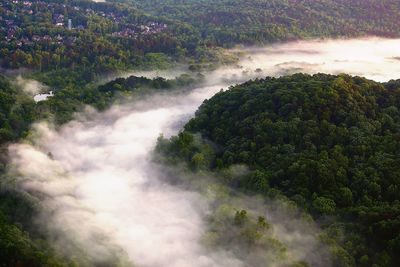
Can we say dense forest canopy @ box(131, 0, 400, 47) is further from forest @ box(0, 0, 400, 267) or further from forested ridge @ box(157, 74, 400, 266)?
forested ridge @ box(157, 74, 400, 266)

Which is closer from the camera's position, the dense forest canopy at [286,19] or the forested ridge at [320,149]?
the forested ridge at [320,149]

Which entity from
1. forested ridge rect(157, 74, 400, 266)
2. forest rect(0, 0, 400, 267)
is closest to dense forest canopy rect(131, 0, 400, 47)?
forest rect(0, 0, 400, 267)

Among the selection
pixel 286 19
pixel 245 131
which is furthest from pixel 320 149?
pixel 286 19

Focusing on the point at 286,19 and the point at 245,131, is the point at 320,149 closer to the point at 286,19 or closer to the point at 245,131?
the point at 245,131

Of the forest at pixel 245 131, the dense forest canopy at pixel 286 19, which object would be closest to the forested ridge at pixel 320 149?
the forest at pixel 245 131

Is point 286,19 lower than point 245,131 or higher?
lower

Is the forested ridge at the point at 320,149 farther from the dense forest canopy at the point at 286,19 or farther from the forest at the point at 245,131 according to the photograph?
the dense forest canopy at the point at 286,19

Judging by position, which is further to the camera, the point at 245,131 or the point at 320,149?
the point at 245,131

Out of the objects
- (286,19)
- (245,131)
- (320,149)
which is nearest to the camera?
(320,149)
